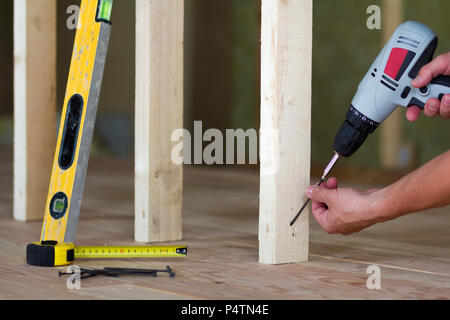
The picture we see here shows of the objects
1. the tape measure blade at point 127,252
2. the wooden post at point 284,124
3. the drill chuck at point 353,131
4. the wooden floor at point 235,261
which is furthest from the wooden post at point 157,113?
the drill chuck at point 353,131

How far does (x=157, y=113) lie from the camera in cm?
175

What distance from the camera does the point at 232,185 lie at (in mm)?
2912

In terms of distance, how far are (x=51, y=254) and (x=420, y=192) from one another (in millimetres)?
721

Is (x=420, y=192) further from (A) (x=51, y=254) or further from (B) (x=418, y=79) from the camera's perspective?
(A) (x=51, y=254)

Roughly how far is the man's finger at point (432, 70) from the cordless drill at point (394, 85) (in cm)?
2

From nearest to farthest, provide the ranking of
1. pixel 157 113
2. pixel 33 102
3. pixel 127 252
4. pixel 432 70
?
1. pixel 432 70
2. pixel 127 252
3. pixel 157 113
4. pixel 33 102

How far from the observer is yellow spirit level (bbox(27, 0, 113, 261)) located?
4.75 feet

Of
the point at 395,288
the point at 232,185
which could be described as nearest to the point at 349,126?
the point at 395,288

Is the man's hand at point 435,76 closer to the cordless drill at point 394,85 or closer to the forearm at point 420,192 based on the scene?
the cordless drill at point 394,85

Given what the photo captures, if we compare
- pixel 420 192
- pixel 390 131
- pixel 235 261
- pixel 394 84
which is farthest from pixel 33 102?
pixel 390 131

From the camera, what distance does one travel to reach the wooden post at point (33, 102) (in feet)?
6.72

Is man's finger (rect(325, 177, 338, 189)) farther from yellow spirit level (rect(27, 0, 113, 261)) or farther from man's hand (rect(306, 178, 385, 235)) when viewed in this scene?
yellow spirit level (rect(27, 0, 113, 261))

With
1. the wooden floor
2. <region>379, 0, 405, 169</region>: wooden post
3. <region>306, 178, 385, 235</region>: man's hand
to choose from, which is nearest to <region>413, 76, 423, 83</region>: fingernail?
<region>306, 178, 385, 235</region>: man's hand
